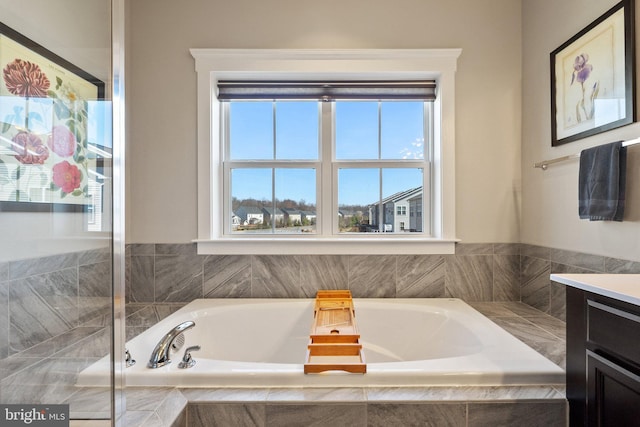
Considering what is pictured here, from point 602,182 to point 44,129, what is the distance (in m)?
2.06

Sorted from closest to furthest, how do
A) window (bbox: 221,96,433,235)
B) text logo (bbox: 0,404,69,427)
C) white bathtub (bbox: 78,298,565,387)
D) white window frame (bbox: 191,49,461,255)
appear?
text logo (bbox: 0,404,69,427) → white bathtub (bbox: 78,298,565,387) → white window frame (bbox: 191,49,461,255) → window (bbox: 221,96,433,235)

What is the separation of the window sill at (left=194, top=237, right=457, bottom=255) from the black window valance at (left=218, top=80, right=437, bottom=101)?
96cm

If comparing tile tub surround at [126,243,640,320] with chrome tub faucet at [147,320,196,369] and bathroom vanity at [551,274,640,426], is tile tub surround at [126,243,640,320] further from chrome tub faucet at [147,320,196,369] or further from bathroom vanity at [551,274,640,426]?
bathroom vanity at [551,274,640,426]

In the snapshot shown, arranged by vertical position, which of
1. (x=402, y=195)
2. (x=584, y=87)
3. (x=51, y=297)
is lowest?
(x=51, y=297)

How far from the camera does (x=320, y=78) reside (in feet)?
7.14

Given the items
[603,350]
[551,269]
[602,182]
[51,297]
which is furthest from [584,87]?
[51,297]

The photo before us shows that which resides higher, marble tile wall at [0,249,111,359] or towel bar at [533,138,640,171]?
towel bar at [533,138,640,171]

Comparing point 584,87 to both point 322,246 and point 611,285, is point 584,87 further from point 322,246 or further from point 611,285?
point 322,246

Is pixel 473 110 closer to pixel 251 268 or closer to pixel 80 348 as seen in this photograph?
pixel 251 268

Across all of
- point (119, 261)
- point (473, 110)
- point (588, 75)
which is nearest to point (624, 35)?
point (588, 75)

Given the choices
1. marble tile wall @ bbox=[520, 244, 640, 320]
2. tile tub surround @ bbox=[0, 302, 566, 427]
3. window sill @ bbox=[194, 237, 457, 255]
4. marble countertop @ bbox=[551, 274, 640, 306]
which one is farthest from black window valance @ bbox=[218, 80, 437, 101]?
tile tub surround @ bbox=[0, 302, 566, 427]

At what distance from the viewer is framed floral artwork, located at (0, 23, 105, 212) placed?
0.80 metres

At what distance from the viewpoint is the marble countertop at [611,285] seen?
0.83m

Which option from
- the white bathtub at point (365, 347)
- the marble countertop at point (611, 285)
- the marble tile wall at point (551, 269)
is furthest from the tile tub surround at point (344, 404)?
the marble tile wall at point (551, 269)
